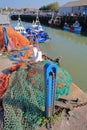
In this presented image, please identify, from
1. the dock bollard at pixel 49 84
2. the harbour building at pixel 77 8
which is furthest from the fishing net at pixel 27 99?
the harbour building at pixel 77 8

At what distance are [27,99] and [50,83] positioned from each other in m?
0.90

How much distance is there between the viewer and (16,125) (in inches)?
196

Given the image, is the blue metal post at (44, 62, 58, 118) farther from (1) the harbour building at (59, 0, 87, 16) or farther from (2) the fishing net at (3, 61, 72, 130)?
(1) the harbour building at (59, 0, 87, 16)

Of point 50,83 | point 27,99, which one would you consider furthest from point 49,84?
point 27,99

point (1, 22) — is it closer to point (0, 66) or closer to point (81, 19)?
point (0, 66)

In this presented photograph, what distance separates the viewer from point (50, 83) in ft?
15.9

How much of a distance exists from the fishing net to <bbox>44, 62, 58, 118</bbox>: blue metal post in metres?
0.34

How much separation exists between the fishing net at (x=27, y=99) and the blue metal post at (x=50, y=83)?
343mm

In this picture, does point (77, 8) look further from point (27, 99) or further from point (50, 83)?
point (50, 83)

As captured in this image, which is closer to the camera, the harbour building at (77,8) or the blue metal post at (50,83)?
the blue metal post at (50,83)

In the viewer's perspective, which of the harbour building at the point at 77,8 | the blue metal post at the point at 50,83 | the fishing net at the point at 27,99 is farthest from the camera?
the harbour building at the point at 77,8

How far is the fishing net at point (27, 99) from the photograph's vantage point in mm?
5105

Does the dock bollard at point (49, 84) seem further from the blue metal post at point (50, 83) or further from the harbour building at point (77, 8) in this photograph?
the harbour building at point (77, 8)

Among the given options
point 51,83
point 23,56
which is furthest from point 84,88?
point 51,83
